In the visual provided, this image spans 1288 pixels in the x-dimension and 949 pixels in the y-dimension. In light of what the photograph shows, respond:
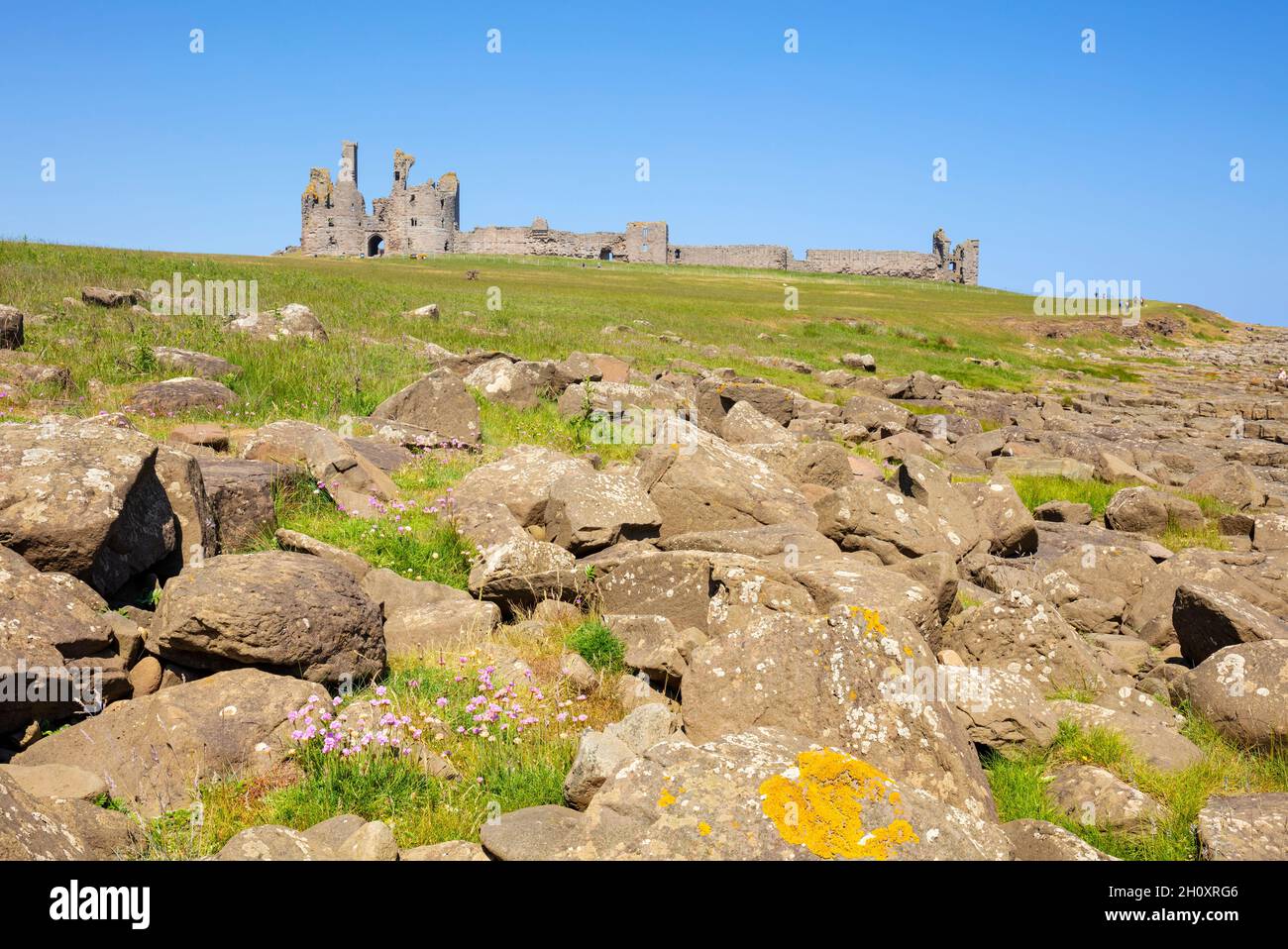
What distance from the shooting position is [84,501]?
589 centimetres

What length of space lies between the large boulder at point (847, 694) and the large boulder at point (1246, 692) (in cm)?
252

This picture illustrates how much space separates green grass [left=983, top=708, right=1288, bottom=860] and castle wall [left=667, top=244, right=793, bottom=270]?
90226 mm

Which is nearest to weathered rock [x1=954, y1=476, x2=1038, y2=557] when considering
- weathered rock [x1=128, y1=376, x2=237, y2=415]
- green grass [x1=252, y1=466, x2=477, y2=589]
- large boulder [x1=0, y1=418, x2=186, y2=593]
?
green grass [x1=252, y1=466, x2=477, y2=589]

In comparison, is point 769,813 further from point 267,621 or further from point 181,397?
point 181,397

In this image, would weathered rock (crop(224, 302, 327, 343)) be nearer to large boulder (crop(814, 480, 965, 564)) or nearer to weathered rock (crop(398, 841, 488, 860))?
large boulder (crop(814, 480, 965, 564))

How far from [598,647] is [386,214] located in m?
85.6

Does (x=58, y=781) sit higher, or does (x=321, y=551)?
(x=321, y=551)

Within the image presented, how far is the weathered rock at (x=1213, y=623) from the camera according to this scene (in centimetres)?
704

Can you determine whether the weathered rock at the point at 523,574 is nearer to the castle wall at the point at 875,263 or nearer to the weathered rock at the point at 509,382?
the weathered rock at the point at 509,382

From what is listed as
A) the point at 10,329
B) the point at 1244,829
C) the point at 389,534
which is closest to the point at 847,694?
the point at 1244,829

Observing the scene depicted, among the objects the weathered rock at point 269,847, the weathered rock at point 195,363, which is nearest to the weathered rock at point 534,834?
the weathered rock at point 269,847

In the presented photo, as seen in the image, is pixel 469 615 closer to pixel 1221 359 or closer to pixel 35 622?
pixel 35 622
